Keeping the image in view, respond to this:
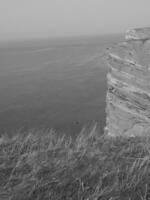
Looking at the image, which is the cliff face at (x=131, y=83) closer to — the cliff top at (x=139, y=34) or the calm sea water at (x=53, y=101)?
the cliff top at (x=139, y=34)

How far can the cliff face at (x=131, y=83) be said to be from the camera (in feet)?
43.5

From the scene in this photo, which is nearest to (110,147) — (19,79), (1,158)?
(1,158)

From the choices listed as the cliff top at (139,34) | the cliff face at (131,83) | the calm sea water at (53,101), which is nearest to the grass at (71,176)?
the cliff face at (131,83)

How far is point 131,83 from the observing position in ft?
45.3

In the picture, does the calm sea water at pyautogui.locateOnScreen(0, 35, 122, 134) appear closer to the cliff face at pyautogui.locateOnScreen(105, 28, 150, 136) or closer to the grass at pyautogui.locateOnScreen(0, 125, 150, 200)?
the cliff face at pyautogui.locateOnScreen(105, 28, 150, 136)

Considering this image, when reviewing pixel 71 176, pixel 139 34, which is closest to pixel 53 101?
pixel 139 34

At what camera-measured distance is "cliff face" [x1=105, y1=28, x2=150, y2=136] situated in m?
13.3

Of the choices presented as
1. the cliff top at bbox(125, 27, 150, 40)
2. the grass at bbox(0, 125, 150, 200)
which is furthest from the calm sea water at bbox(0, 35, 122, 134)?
the grass at bbox(0, 125, 150, 200)

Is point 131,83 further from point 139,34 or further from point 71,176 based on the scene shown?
point 71,176

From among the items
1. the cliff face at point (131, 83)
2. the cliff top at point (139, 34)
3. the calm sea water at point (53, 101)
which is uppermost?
the cliff top at point (139, 34)

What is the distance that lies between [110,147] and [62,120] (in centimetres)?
2277

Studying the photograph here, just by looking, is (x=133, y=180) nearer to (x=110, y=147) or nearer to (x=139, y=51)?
(x=110, y=147)

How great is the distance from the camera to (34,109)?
32406 millimetres

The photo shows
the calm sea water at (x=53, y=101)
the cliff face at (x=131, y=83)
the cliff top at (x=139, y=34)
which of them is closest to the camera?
the cliff face at (x=131, y=83)
